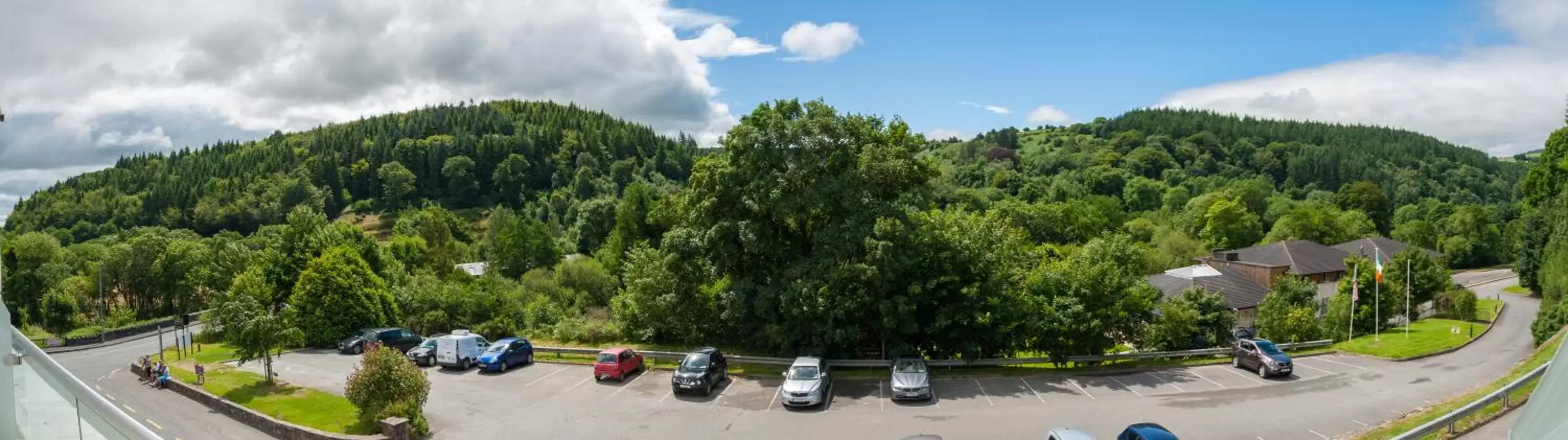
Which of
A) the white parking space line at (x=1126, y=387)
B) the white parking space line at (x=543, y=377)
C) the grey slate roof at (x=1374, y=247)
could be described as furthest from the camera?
the grey slate roof at (x=1374, y=247)

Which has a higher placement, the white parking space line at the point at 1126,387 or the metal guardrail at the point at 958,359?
the metal guardrail at the point at 958,359

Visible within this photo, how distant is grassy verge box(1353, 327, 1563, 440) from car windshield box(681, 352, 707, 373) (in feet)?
58.3

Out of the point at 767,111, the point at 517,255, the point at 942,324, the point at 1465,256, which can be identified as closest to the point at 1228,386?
the point at 942,324

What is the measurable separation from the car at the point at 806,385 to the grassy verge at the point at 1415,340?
71.6 feet

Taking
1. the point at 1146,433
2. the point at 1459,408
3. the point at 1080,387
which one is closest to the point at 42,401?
the point at 1146,433

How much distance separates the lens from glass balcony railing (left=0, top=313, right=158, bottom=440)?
473 centimetres

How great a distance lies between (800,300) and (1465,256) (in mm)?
99292

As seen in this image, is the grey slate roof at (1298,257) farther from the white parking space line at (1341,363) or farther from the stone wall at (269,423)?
the stone wall at (269,423)

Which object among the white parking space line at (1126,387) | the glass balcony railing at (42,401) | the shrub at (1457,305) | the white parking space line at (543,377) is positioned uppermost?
the glass balcony railing at (42,401)

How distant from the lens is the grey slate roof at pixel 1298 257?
66.2 metres

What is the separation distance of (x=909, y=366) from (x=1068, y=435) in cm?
912

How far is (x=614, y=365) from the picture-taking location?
28.2 meters

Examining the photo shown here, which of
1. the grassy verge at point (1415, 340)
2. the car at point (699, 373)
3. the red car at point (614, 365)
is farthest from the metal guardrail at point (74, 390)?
the grassy verge at point (1415, 340)

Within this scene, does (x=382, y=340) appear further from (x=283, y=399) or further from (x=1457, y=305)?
(x=1457, y=305)
